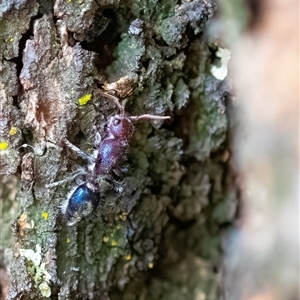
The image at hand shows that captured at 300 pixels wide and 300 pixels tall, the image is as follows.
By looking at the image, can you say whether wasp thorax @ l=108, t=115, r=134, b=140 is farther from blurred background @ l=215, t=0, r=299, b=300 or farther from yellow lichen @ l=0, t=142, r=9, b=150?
blurred background @ l=215, t=0, r=299, b=300

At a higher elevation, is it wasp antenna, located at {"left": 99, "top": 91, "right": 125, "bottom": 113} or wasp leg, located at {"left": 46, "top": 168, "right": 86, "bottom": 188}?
wasp antenna, located at {"left": 99, "top": 91, "right": 125, "bottom": 113}

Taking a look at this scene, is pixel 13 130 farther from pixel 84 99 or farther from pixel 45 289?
pixel 45 289

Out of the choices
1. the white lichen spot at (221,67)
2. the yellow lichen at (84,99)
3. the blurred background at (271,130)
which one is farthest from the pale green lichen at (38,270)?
the blurred background at (271,130)

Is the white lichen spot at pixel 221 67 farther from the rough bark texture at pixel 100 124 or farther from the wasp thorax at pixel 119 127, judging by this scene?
the wasp thorax at pixel 119 127

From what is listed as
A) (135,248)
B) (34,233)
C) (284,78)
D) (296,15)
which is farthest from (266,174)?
(34,233)

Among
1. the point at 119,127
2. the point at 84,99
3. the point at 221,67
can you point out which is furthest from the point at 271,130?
the point at 84,99

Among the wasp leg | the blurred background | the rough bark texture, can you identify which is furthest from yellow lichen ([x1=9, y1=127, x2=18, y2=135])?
the blurred background

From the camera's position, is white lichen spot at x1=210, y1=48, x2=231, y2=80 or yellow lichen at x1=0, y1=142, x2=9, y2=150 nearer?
yellow lichen at x1=0, y1=142, x2=9, y2=150
